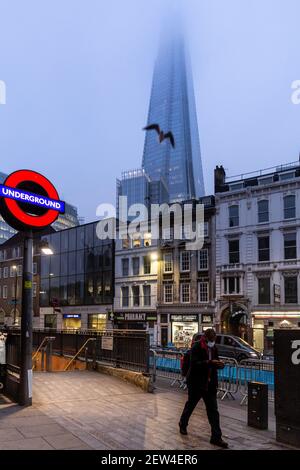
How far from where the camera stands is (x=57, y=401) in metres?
11.2

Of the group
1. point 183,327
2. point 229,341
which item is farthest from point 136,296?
point 229,341

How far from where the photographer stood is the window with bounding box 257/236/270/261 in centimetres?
4219

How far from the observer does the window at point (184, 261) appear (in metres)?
47.2

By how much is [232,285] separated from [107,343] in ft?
94.7

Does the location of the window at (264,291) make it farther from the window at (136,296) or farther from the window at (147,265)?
the window at (136,296)

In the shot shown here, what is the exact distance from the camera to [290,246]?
135 ft

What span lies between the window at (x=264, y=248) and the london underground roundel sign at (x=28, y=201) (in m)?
32.5

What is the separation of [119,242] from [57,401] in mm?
42986

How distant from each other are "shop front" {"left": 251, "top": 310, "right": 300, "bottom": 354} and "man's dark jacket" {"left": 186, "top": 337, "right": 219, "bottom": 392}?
3287 centimetres

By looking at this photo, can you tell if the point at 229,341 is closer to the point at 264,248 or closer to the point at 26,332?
the point at 264,248

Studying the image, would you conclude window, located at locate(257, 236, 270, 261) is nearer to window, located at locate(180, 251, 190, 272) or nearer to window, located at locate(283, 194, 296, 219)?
window, located at locate(283, 194, 296, 219)

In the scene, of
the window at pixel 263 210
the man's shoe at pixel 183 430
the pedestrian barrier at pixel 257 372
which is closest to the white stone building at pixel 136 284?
the window at pixel 263 210
